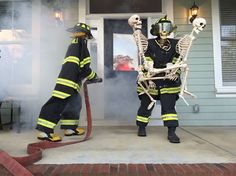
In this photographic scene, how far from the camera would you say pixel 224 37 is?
5996mm

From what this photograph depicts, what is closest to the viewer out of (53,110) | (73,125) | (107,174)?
(107,174)

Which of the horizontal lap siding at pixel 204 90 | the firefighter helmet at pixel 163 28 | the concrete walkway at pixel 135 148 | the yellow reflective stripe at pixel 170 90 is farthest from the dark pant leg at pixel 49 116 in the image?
the horizontal lap siding at pixel 204 90

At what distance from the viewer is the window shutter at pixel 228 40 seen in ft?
19.5

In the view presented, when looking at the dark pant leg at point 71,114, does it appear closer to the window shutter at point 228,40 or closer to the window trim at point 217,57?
the window trim at point 217,57

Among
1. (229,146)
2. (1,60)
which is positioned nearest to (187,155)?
(229,146)

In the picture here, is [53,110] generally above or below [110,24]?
below

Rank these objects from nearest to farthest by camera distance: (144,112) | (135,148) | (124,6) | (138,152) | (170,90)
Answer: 1. (138,152)
2. (135,148)
3. (170,90)
4. (144,112)
5. (124,6)

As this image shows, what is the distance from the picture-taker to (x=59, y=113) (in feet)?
14.2

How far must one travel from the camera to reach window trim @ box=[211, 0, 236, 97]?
5848mm

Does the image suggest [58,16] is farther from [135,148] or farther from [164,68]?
[135,148]

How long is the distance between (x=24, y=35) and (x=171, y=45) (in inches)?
Result: 117

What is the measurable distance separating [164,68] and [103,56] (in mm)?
2004

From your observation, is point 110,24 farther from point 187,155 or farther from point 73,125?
point 187,155

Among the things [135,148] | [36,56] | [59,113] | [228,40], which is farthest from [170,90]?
[36,56]
